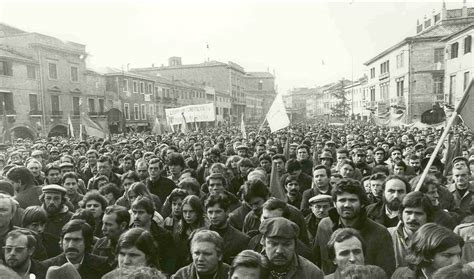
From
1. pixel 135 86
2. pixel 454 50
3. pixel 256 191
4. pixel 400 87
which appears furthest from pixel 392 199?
pixel 135 86

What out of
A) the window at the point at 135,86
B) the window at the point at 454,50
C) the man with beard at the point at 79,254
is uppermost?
the window at the point at 454,50

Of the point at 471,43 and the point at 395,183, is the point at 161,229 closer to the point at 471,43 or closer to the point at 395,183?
the point at 395,183

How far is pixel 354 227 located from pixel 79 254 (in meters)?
2.53

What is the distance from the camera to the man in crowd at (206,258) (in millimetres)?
3535

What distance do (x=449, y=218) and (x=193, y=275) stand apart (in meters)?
2.45

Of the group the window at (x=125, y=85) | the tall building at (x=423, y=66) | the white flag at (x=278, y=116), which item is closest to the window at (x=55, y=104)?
the window at (x=125, y=85)

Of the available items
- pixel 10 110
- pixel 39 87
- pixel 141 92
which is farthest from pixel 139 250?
pixel 141 92

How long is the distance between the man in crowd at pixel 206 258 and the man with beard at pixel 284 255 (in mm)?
424

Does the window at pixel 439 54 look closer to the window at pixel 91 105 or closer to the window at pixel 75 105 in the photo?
the window at pixel 91 105

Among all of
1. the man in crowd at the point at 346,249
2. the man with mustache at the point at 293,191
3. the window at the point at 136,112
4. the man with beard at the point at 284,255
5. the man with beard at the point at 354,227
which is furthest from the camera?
the window at the point at 136,112

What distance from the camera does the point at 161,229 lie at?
4.77 meters

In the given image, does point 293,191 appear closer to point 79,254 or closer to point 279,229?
point 279,229

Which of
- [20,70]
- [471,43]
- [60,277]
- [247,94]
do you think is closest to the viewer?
[60,277]

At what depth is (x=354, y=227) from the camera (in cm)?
416
